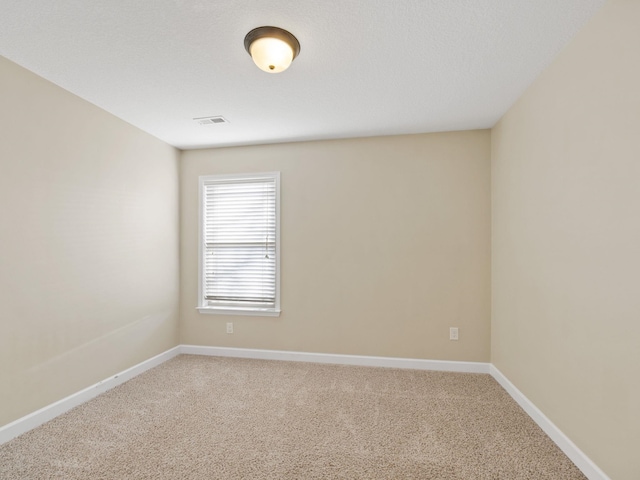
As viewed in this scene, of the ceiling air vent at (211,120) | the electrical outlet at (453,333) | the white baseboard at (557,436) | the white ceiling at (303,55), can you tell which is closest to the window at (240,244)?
the ceiling air vent at (211,120)

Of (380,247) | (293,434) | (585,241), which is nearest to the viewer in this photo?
(585,241)

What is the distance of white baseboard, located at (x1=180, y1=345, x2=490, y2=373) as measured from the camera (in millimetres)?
3479

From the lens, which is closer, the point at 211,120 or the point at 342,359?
the point at 211,120

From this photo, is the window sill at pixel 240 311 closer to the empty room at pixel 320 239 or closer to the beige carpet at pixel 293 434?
the empty room at pixel 320 239

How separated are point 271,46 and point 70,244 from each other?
2206mm

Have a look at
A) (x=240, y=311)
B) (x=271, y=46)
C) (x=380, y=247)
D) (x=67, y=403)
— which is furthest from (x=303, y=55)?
(x=67, y=403)

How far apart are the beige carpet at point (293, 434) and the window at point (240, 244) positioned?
1.00 m

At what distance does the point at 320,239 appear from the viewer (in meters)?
3.80

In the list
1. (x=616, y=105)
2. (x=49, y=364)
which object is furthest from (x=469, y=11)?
(x=49, y=364)

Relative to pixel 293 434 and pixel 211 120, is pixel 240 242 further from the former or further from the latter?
pixel 293 434

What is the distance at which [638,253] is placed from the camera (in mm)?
1504

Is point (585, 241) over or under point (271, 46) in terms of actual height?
under

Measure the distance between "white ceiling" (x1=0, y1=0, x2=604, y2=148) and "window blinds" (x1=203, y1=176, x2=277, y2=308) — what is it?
37.9 inches

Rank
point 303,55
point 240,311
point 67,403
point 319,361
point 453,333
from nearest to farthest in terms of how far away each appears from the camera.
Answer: point 303,55 → point 67,403 → point 453,333 → point 319,361 → point 240,311
